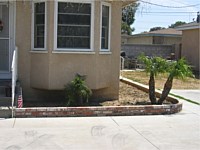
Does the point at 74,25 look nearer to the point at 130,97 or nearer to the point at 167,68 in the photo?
the point at 167,68

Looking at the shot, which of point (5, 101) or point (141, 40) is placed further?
point (141, 40)

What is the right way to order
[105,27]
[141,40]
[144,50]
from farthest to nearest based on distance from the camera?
[141,40] → [144,50] → [105,27]

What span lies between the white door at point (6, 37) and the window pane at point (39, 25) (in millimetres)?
723

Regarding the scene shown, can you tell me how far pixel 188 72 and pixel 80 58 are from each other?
314 centimetres

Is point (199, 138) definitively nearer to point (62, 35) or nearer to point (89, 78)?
point (89, 78)

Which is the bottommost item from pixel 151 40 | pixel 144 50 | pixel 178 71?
pixel 178 71

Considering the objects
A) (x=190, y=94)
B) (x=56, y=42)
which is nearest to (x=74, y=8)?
(x=56, y=42)

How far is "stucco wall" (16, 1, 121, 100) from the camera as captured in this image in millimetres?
11219

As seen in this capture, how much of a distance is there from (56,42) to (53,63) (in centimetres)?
61

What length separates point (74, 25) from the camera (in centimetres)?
1141

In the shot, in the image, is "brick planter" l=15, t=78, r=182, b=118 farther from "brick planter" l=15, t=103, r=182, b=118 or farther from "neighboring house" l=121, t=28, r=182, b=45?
"neighboring house" l=121, t=28, r=182, b=45

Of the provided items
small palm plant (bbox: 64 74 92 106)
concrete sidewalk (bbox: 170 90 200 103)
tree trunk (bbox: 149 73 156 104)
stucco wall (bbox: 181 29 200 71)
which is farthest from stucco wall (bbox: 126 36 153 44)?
small palm plant (bbox: 64 74 92 106)

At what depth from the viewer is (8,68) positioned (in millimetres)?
12242

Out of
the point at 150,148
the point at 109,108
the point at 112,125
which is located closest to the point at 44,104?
the point at 109,108
